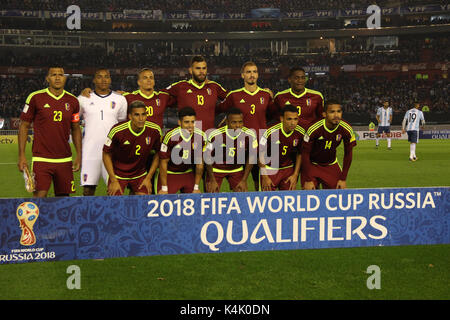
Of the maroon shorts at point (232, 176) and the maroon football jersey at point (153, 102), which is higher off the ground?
the maroon football jersey at point (153, 102)

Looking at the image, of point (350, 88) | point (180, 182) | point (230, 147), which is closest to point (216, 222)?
point (180, 182)

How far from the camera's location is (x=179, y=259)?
5348 mm

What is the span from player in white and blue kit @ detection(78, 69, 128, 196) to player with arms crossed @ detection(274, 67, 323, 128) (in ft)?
7.77

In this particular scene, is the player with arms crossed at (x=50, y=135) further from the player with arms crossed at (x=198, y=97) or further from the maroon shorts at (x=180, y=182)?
the player with arms crossed at (x=198, y=97)

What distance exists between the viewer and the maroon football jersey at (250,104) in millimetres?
6836

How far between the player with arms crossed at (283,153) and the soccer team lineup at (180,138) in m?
0.01

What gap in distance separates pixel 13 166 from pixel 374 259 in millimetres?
13564

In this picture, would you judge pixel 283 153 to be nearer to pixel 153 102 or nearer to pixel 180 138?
pixel 180 138

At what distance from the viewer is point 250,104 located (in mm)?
6848

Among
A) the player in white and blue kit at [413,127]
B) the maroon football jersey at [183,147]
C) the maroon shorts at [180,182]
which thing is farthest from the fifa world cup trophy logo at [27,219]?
the player in white and blue kit at [413,127]

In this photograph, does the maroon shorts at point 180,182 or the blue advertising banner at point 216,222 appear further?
the maroon shorts at point 180,182

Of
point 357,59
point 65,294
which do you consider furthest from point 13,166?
point 357,59
